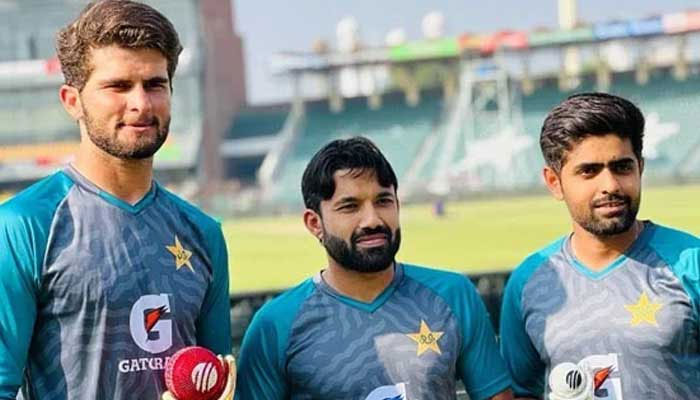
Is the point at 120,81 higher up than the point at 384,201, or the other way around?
the point at 120,81

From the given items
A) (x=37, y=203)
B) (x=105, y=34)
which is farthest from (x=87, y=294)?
(x=105, y=34)

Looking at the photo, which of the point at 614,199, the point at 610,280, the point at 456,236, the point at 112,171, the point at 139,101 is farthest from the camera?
the point at 456,236

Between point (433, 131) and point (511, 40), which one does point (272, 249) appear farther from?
point (511, 40)

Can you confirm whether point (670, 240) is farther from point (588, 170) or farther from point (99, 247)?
point (99, 247)

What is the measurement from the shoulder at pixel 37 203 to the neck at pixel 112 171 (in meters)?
0.06

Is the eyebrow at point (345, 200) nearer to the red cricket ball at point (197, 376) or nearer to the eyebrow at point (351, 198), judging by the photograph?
the eyebrow at point (351, 198)

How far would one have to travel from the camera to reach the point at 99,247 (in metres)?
2.29

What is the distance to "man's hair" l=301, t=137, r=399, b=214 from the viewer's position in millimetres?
2641

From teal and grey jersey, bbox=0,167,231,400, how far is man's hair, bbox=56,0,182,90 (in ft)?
0.87

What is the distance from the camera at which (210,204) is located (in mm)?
39062

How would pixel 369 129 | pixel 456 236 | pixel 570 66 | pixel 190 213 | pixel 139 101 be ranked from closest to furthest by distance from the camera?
pixel 139 101
pixel 190 213
pixel 456 236
pixel 369 129
pixel 570 66

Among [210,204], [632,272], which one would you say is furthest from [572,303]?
[210,204]

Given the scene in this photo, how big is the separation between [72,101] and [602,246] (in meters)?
1.43

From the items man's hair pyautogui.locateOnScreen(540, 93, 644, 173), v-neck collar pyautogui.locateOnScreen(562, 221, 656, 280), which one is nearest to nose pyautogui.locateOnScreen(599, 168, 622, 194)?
man's hair pyautogui.locateOnScreen(540, 93, 644, 173)
